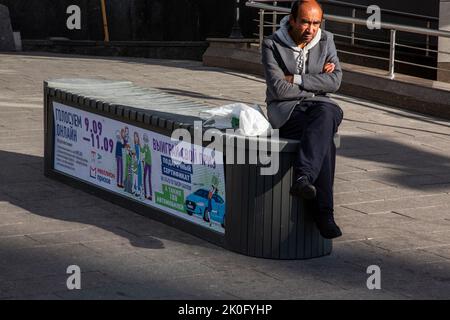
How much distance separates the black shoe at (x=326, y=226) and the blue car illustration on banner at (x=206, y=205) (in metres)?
0.78

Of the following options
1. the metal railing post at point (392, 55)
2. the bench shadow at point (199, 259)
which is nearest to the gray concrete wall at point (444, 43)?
the metal railing post at point (392, 55)

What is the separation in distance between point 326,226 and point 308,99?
3.50 feet

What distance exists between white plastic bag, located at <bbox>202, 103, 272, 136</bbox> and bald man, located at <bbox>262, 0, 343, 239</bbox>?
0.46ft

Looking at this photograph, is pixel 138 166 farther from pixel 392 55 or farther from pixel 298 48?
pixel 392 55

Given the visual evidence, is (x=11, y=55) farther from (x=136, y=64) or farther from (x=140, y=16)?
(x=140, y=16)

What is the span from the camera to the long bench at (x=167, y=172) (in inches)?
305

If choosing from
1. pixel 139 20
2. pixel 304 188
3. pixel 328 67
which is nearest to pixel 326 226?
pixel 304 188

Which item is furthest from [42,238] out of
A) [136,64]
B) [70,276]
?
[136,64]

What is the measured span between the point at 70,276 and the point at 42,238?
1184 mm

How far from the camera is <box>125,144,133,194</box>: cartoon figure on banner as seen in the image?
9.23 meters

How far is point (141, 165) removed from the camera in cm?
905

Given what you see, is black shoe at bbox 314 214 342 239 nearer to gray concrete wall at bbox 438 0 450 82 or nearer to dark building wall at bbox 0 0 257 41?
gray concrete wall at bbox 438 0 450 82

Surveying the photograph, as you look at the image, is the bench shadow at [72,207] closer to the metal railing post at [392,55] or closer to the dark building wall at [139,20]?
the metal railing post at [392,55]

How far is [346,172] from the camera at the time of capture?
1093cm
